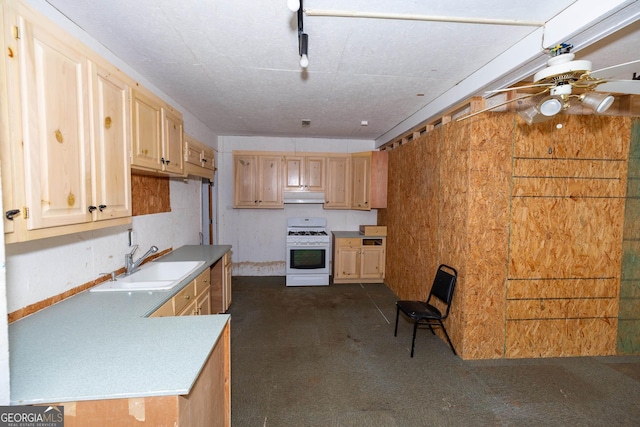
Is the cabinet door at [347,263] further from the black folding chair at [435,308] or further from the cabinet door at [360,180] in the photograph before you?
the black folding chair at [435,308]

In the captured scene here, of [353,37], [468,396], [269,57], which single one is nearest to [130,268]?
[269,57]

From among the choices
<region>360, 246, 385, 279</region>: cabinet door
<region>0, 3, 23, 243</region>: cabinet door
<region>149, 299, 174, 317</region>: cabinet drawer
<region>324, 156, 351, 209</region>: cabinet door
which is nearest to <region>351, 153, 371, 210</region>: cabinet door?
<region>324, 156, 351, 209</region>: cabinet door

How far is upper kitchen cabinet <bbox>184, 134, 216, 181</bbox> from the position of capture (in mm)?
2891

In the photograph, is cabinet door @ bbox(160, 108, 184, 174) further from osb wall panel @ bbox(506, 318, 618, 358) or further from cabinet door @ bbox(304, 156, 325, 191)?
osb wall panel @ bbox(506, 318, 618, 358)

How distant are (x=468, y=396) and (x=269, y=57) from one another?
309cm

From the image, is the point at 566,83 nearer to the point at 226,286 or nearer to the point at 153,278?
the point at 153,278

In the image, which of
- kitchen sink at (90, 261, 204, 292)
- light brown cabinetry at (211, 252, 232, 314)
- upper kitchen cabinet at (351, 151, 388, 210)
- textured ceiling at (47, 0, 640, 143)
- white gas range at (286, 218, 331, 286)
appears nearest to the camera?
textured ceiling at (47, 0, 640, 143)

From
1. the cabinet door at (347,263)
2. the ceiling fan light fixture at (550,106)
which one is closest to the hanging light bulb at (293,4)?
the ceiling fan light fixture at (550,106)

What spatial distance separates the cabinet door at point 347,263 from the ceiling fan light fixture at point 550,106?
3.62m

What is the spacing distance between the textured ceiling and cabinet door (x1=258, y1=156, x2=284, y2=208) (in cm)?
174

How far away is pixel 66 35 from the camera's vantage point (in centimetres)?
128

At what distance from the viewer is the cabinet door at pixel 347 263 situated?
193 inches

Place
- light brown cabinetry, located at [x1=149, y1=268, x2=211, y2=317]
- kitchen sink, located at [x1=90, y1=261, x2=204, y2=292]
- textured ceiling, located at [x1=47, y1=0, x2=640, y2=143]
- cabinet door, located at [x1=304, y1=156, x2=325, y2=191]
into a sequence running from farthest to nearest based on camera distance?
1. cabinet door, located at [x1=304, y1=156, x2=325, y2=191]
2. kitchen sink, located at [x1=90, y1=261, x2=204, y2=292]
3. light brown cabinetry, located at [x1=149, y1=268, x2=211, y2=317]
4. textured ceiling, located at [x1=47, y1=0, x2=640, y2=143]

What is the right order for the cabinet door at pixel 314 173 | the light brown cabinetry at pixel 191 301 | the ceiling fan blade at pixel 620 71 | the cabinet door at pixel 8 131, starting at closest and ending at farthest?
the cabinet door at pixel 8 131
the light brown cabinetry at pixel 191 301
the ceiling fan blade at pixel 620 71
the cabinet door at pixel 314 173
